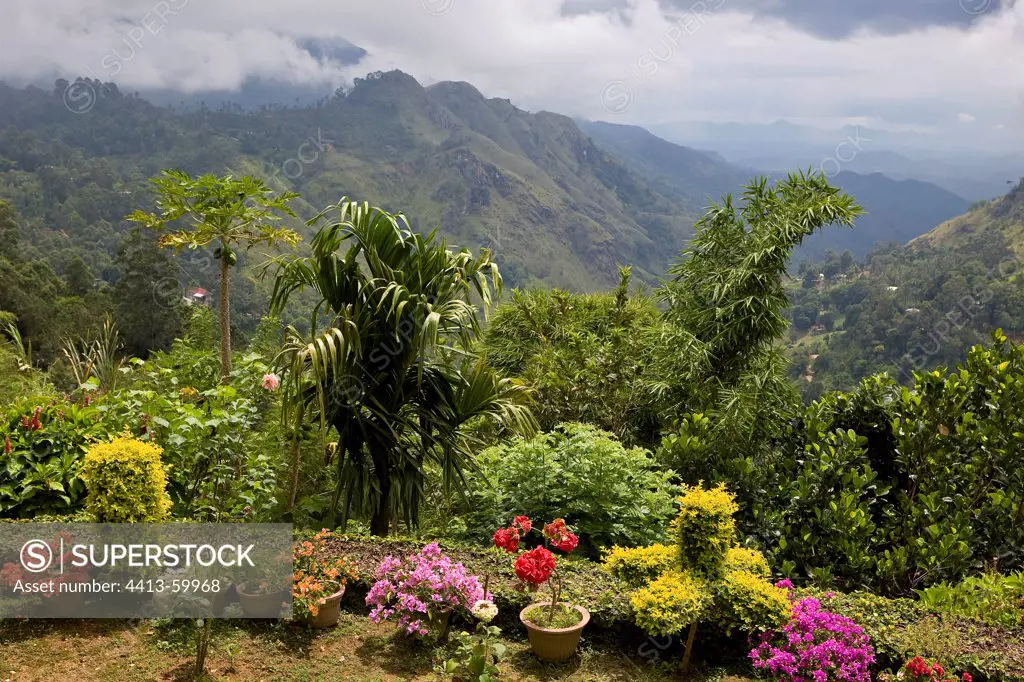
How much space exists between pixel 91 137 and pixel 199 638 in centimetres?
17229

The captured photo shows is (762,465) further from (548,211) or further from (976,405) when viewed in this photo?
(548,211)

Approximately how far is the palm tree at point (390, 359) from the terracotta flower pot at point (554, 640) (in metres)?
1.29

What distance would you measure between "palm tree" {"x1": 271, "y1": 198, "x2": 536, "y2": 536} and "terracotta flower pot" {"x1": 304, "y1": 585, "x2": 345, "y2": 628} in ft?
3.04

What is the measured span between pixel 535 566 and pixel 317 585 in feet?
3.52

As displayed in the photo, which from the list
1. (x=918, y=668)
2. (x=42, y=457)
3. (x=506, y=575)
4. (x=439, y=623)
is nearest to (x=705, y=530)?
(x=918, y=668)

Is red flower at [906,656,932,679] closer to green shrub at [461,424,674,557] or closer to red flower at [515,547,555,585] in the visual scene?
red flower at [515,547,555,585]

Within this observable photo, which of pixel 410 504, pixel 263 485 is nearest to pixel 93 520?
pixel 263 485

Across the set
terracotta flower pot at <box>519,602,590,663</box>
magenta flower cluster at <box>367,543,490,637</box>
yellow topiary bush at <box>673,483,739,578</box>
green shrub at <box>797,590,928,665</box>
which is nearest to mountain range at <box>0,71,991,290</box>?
magenta flower cluster at <box>367,543,490,637</box>

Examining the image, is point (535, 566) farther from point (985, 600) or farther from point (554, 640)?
point (985, 600)

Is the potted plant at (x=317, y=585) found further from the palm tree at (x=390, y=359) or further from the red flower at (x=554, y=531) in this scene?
the red flower at (x=554, y=531)

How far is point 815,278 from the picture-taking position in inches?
3442

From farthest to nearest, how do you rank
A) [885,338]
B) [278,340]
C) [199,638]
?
[885,338] < [278,340] < [199,638]

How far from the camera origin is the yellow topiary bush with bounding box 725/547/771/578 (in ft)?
12.1

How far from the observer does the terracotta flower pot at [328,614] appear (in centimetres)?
364
